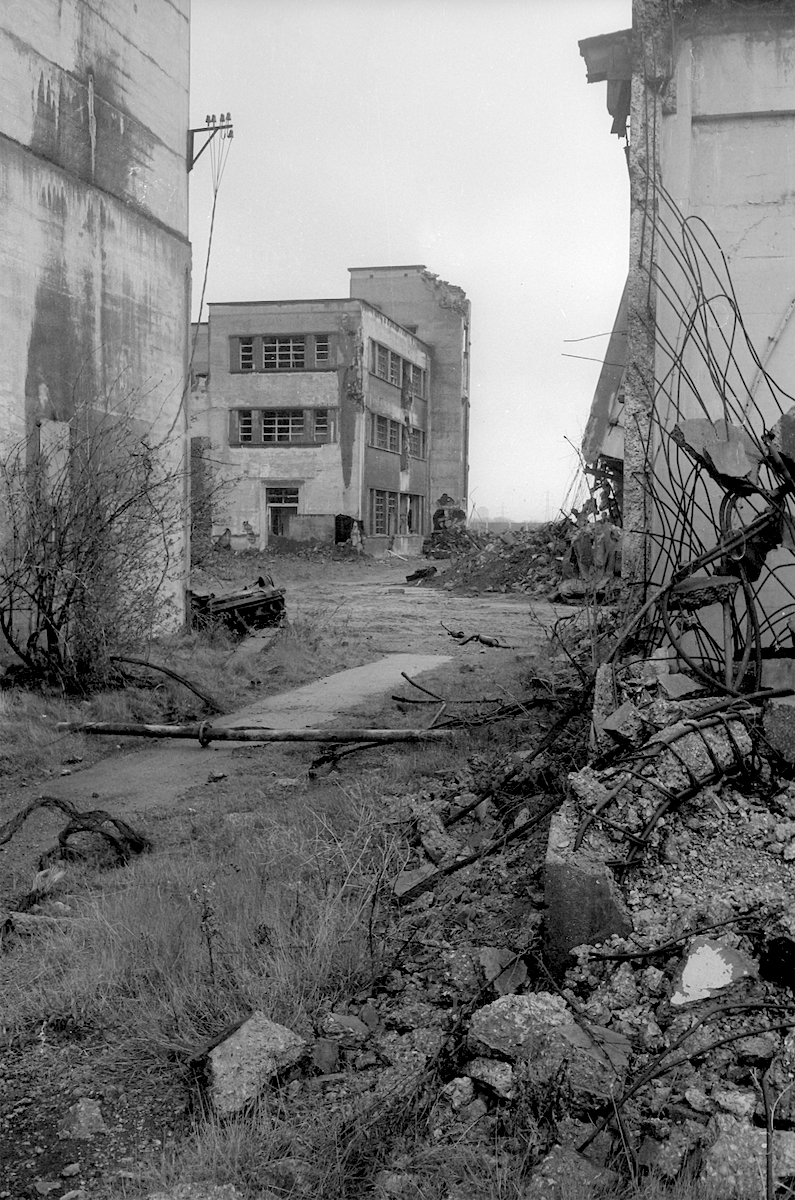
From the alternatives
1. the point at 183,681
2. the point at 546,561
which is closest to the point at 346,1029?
the point at 183,681

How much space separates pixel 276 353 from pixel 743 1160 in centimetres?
3631

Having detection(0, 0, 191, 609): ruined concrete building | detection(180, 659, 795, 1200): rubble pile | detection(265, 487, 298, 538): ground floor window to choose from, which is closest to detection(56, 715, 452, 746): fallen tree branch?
detection(180, 659, 795, 1200): rubble pile

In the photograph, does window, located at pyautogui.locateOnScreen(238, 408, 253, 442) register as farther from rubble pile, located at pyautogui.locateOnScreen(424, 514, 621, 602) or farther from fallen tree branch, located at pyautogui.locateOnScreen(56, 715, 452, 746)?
fallen tree branch, located at pyautogui.locateOnScreen(56, 715, 452, 746)

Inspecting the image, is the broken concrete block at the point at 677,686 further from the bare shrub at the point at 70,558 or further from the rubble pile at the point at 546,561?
the rubble pile at the point at 546,561

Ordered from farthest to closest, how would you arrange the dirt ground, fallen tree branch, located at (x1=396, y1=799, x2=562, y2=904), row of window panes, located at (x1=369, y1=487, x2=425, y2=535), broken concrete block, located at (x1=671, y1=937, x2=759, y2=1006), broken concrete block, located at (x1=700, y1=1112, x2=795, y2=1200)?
row of window panes, located at (x1=369, y1=487, x2=425, y2=535) → fallen tree branch, located at (x1=396, y1=799, x2=562, y2=904) → broken concrete block, located at (x1=671, y1=937, x2=759, y2=1006) → the dirt ground → broken concrete block, located at (x1=700, y1=1112, x2=795, y2=1200)

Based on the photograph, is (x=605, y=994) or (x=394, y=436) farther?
(x=394, y=436)

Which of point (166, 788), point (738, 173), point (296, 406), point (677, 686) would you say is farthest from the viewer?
point (296, 406)

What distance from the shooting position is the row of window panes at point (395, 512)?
39.2m

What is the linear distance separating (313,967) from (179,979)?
1.64ft

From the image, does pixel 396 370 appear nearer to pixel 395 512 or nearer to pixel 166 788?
pixel 395 512

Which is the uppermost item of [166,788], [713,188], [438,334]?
[438,334]

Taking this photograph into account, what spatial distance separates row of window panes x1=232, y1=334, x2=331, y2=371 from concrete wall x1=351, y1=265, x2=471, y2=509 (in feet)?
32.2

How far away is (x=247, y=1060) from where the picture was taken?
313cm

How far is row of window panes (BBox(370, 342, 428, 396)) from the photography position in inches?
1517
